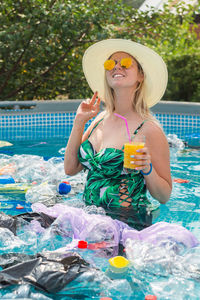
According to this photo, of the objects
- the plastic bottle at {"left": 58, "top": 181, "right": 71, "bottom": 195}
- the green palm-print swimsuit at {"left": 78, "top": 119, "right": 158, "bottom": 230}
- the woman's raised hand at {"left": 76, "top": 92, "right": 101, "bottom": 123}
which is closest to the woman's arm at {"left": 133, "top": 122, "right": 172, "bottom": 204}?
the green palm-print swimsuit at {"left": 78, "top": 119, "right": 158, "bottom": 230}

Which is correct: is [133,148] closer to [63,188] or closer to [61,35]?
[63,188]

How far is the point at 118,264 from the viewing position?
265cm

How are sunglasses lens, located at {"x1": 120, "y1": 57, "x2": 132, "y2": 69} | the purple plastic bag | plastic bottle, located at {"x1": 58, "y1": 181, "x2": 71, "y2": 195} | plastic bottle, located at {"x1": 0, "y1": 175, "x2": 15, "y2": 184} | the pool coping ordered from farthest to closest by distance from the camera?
the pool coping < plastic bottle, located at {"x1": 0, "y1": 175, "x2": 15, "y2": 184} < plastic bottle, located at {"x1": 58, "y1": 181, "x2": 71, "y2": 195} < sunglasses lens, located at {"x1": 120, "y1": 57, "x2": 132, "y2": 69} < the purple plastic bag

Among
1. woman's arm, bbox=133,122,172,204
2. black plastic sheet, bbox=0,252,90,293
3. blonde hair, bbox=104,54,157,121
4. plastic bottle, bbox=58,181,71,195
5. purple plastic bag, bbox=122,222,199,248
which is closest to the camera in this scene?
black plastic sheet, bbox=0,252,90,293

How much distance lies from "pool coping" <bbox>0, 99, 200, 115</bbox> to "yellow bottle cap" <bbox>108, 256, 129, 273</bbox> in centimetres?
566

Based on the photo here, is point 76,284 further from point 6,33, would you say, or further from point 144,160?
point 6,33

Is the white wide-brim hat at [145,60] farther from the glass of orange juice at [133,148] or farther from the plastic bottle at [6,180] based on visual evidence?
the plastic bottle at [6,180]

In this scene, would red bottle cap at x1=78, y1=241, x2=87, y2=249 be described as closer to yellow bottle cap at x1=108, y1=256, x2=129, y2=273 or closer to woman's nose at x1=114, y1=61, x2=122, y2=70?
yellow bottle cap at x1=108, y1=256, x2=129, y2=273

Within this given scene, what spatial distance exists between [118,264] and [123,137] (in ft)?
3.18

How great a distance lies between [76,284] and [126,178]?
3.42 ft

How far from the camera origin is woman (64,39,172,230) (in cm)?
310

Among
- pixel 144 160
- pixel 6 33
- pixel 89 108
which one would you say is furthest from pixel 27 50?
Answer: pixel 144 160

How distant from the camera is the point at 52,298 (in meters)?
2.32

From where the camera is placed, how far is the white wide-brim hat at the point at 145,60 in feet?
10.5
